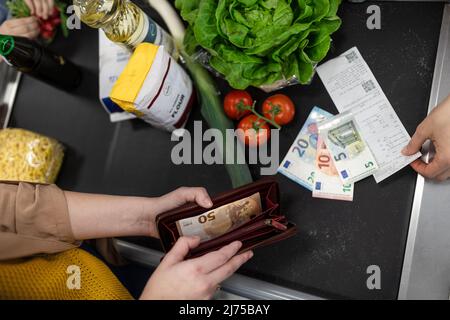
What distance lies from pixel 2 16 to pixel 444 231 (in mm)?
1350

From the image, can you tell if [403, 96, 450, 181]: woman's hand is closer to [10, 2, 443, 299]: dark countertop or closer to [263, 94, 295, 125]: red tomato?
[10, 2, 443, 299]: dark countertop

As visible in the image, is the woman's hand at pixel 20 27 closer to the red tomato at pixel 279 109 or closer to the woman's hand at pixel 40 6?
the woman's hand at pixel 40 6

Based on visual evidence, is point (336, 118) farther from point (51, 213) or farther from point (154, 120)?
point (51, 213)

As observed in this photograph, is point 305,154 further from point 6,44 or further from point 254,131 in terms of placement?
point 6,44

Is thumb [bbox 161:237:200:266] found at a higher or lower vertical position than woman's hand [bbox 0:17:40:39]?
lower

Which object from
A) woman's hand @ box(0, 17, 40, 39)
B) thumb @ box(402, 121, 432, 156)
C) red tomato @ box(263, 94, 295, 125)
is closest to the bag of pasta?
woman's hand @ box(0, 17, 40, 39)

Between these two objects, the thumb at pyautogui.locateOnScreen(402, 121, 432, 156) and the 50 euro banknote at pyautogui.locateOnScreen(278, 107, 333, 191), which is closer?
the thumb at pyautogui.locateOnScreen(402, 121, 432, 156)

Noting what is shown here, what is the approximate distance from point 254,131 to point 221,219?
263mm

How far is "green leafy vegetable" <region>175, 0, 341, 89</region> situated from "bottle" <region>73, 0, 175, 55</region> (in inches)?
3.9

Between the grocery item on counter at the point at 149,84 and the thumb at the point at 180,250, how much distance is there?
32 centimetres

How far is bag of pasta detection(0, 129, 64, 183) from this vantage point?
3.54 ft

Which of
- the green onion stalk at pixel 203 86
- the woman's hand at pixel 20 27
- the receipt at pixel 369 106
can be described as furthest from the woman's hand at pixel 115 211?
the woman's hand at pixel 20 27

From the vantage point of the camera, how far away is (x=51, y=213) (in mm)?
861
